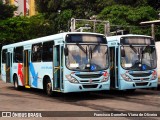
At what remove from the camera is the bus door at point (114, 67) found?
54.3 ft

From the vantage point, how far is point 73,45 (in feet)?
49.5

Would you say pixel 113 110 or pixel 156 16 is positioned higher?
pixel 156 16

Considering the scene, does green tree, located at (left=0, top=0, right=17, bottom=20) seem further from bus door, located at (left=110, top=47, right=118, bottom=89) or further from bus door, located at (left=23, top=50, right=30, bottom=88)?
bus door, located at (left=110, top=47, right=118, bottom=89)

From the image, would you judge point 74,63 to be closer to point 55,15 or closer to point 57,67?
point 57,67

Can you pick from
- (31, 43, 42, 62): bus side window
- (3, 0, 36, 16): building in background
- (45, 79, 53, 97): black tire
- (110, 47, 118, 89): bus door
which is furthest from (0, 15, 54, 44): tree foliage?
(110, 47, 118, 89): bus door

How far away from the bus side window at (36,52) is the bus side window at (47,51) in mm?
514

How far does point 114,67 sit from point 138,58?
1133 millimetres

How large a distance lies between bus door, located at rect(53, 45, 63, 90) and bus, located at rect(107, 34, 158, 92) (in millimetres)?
2660

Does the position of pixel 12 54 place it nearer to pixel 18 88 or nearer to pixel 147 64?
pixel 18 88

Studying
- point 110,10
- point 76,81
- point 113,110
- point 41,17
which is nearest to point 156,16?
point 110,10

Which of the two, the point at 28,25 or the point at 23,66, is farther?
the point at 28,25

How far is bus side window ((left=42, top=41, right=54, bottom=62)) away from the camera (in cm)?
1627

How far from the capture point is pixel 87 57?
1509cm

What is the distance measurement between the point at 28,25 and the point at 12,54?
79.4ft
